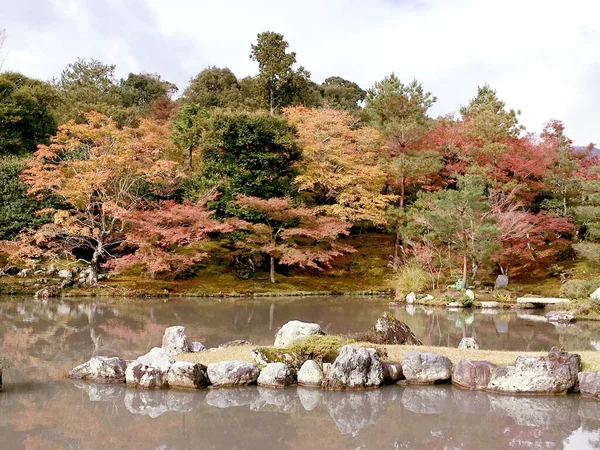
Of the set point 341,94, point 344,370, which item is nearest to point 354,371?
point 344,370

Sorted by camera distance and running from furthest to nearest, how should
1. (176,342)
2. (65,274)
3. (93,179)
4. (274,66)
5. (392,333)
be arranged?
(274,66) < (65,274) < (93,179) < (392,333) < (176,342)

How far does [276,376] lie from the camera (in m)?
7.81

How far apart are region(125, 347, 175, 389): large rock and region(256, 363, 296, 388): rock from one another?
52.1 inches

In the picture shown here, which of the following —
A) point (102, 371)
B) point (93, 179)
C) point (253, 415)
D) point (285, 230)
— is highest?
point (93, 179)

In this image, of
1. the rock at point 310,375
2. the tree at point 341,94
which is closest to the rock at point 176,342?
the rock at point 310,375

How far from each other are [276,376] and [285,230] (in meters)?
14.5

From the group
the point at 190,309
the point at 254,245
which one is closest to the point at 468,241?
the point at 254,245

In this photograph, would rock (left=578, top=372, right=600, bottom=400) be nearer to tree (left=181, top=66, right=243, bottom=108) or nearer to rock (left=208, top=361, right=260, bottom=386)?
rock (left=208, top=361, right=260, bottom=386)

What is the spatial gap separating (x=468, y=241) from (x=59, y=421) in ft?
54.8

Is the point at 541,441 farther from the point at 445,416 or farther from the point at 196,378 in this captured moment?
the point at 196,378

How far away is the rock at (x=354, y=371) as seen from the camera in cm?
779

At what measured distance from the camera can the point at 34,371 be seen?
339 inches

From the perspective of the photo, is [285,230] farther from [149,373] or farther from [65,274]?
[149,373]

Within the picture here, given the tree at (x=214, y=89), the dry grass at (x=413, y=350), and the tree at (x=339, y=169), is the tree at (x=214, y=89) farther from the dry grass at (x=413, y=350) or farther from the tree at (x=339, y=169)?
the dry grass at (x=413, y=350)
